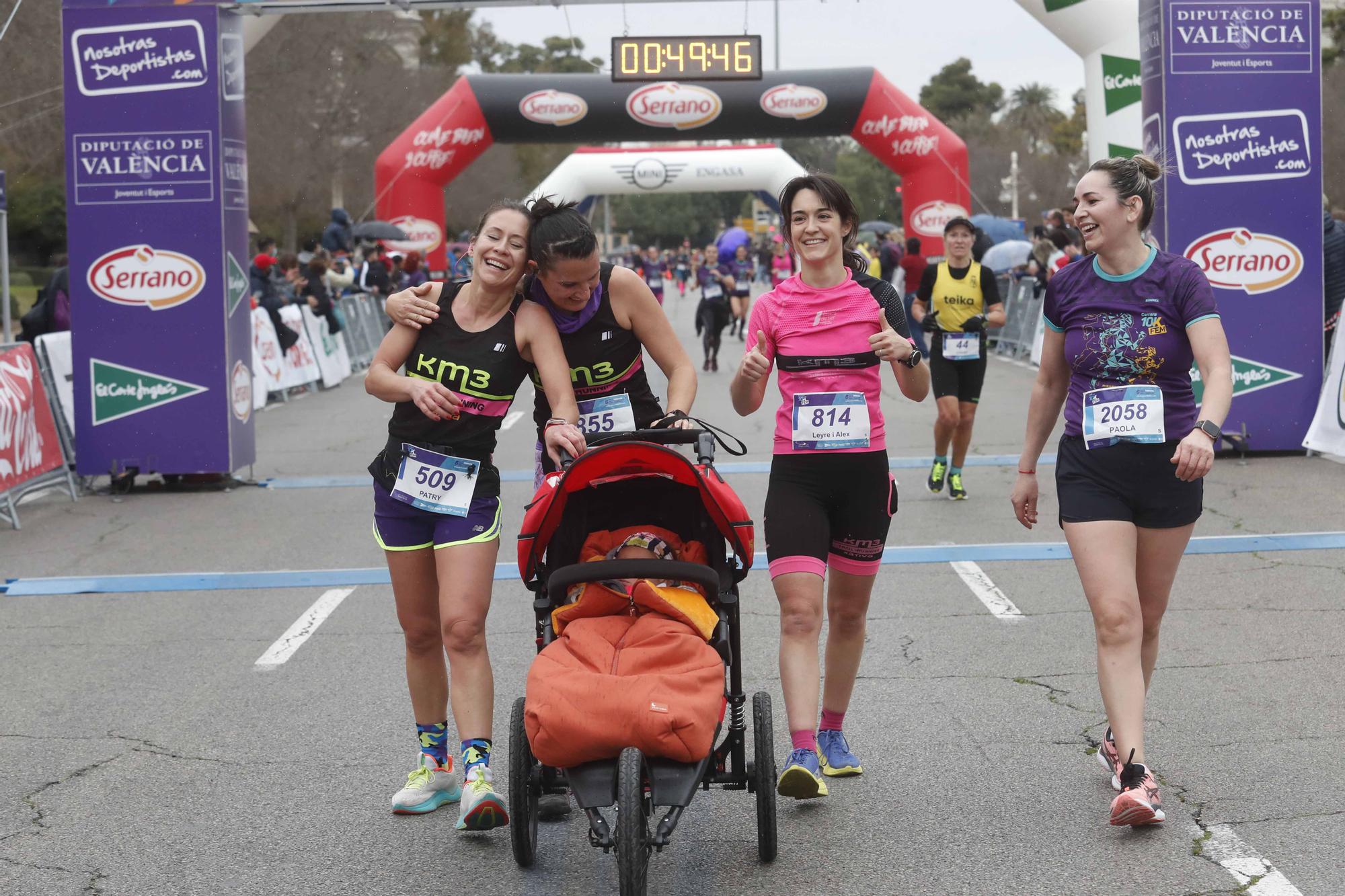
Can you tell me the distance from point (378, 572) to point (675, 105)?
18.8m

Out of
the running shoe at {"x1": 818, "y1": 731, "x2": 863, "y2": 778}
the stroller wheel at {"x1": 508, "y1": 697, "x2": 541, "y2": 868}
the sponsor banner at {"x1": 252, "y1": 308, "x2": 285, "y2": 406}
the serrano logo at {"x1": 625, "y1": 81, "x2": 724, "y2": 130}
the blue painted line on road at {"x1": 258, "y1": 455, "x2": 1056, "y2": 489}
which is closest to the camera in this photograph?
the stroller wheel at {"x1": 508, "y1": 697, "x2": 541, "y2": 868}

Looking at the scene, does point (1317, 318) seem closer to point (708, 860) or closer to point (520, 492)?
point (520, 492)

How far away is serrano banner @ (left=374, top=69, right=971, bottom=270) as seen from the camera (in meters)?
26.5

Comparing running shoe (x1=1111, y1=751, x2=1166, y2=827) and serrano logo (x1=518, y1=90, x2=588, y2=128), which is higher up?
serrano logo (x1=518, y1=90, x2=588, y2=128)

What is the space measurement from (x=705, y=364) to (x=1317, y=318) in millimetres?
11241

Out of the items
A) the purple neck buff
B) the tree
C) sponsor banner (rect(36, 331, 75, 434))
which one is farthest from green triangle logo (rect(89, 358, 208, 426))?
the tree

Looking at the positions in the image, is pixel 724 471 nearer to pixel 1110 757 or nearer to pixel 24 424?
pixel 24 424

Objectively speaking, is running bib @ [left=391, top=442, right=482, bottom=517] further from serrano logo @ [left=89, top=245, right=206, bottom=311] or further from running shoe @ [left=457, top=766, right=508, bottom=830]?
serrano logo @ [left=89, top=245, right=206, bottom=311]

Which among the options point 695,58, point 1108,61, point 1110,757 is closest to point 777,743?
point 1110,757

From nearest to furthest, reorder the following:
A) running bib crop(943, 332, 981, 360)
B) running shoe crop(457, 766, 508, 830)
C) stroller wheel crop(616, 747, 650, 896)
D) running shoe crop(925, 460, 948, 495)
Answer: stroller wheel crop(616, 747, 650, 896) < running shoe crop(457, 766, 508, 830) < running bib crop(943, 332, 981, 360) < running shoe crop(925, 460, 948, 495)

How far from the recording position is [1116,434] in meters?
4.68

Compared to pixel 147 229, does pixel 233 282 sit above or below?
below

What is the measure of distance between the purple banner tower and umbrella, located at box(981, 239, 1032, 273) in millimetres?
16629

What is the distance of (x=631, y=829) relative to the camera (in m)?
3.70
